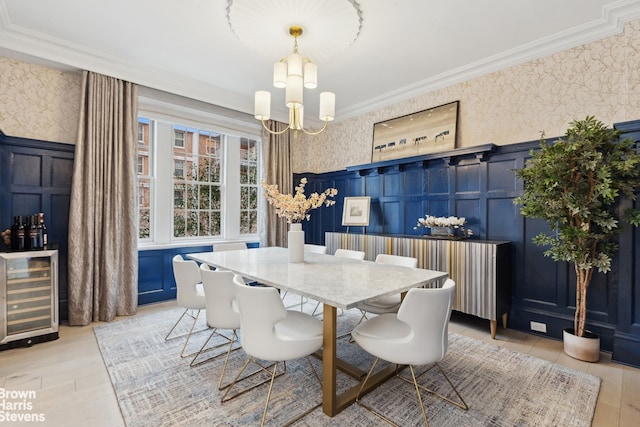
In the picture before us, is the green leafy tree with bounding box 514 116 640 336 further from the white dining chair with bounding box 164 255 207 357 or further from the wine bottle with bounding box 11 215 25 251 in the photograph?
the wine bottle with bounding box 11 215 25 251

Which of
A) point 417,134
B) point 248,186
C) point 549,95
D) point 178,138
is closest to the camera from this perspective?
point 549,95

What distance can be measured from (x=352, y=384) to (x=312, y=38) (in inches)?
111

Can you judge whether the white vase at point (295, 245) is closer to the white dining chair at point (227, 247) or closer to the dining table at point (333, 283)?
the dining table at point (333, 283)

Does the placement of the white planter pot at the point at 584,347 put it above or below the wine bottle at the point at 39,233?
below

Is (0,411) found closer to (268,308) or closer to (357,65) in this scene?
(268,308)

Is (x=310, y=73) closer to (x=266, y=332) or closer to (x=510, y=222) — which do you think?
(x=266, y=332)

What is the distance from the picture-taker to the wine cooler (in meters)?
2.73

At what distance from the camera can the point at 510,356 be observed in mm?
2676

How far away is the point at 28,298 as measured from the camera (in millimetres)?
2887

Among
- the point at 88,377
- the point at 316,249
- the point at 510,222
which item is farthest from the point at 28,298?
the point at 510,222

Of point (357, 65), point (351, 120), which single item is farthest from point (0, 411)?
point (351, 120)

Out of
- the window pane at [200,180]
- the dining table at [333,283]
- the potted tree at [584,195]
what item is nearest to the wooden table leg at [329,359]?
the dining table at [333,283]

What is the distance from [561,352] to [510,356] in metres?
0.54

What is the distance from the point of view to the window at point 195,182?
14.2 feet
